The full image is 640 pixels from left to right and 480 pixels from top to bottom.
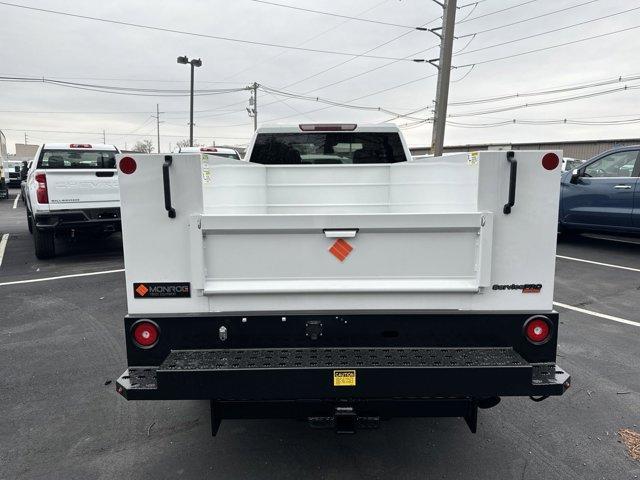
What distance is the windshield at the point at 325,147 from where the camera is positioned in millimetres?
5203

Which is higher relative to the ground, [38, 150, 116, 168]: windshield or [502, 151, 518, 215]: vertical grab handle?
[38, 150, 116, 168]: windshield

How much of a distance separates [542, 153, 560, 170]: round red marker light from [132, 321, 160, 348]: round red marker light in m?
2.39

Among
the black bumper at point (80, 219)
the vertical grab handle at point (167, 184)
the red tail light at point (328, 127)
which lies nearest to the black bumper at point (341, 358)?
the vertical grab handle at point (167, 184)

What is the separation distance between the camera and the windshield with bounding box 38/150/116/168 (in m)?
9.59

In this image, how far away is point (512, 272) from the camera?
2.62 m

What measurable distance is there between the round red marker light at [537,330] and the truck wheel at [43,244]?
965 centimetres

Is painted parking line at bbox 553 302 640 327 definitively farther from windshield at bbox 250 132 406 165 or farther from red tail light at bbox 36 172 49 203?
red tail light at bbox 36 172 49 203

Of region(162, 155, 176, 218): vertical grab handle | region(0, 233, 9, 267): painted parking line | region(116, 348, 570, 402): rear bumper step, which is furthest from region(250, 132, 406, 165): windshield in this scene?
region(0, 233, 9, 267): painted parking line

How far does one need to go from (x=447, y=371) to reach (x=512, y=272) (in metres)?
0.71

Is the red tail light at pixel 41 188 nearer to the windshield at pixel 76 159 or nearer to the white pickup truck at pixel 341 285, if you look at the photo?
the windshield at pixel 76 159

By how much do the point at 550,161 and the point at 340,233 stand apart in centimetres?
124

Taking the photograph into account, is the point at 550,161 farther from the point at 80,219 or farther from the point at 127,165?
the point at 80,219

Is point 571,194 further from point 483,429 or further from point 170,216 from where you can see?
point 170,216

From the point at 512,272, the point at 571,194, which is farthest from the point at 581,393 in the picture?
the point at 571,194
